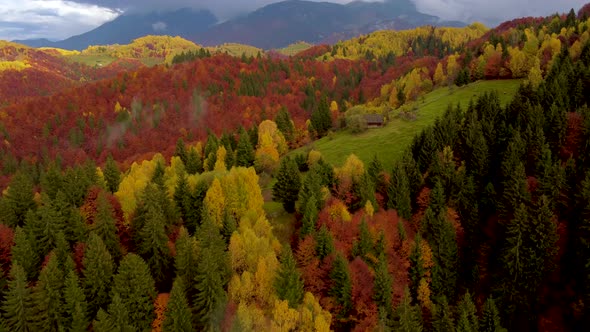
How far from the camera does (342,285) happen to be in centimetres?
5591

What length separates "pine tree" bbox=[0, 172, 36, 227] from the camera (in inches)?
3009

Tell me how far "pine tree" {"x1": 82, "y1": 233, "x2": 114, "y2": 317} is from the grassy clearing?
2741 centimetres

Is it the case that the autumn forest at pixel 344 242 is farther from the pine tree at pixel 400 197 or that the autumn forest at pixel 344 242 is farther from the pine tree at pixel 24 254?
the pine tree at pixel 400 197

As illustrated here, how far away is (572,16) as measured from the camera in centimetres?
16675

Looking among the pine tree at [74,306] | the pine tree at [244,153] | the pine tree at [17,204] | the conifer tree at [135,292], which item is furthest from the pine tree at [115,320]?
the pine tree at [244,153]

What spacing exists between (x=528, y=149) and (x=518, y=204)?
14.1 meters

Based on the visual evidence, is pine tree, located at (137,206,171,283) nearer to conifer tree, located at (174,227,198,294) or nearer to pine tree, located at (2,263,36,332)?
conifer tree, located at (174,227,198,294)

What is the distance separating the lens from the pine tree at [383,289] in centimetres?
5503

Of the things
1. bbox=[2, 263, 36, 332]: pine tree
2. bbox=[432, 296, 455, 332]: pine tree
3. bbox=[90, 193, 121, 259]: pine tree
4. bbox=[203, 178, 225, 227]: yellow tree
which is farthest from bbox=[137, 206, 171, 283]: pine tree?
bbox=[432, 296, 455, 332]: pine tree

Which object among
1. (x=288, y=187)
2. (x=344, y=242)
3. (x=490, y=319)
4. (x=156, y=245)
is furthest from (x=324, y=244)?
(x=156, y=245)

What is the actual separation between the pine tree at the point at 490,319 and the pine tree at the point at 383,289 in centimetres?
1129

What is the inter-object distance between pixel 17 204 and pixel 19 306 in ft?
103

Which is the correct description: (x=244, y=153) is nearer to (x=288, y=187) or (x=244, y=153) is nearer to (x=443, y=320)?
(x=288, y=187)

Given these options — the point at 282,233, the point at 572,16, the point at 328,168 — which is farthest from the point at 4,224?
the point at 572,16
